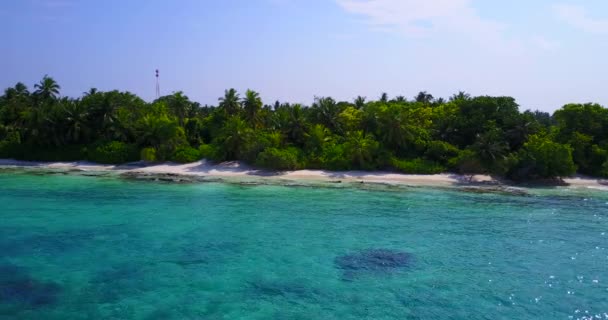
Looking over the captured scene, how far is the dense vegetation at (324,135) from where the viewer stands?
53500 millimetres

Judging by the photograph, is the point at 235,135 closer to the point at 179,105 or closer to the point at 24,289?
the point at 179,105

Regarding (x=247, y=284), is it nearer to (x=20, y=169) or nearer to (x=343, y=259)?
(x=343, y=259)

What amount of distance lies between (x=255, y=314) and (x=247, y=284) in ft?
10.6

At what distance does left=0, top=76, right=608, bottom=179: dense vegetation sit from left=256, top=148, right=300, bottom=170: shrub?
0.12 meters

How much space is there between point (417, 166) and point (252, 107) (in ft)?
75.7

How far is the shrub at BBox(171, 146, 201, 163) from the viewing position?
196 ft

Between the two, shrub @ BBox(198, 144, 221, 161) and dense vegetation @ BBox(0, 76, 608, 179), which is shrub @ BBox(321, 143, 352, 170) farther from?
shrub @ BBox(198, 144, 221, 161)

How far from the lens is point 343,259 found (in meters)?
25.0

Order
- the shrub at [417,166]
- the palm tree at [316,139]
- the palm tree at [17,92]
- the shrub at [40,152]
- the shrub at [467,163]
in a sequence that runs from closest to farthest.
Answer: the shrub at [467,163]
the shrub at [417,166]
the palm tree at [316,139]
the shrub at [40,152]
the palm tree at [17,92]

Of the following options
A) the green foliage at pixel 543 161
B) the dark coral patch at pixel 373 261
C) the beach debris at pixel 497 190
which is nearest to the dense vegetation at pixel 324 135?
the green foliage at pixel 543 161

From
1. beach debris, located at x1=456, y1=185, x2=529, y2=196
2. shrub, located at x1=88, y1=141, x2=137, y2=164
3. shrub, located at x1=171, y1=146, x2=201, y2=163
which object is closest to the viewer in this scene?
beach debris, located at x1=456, y1=185, x2=529, y2=196

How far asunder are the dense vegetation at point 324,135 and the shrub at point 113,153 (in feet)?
0.42

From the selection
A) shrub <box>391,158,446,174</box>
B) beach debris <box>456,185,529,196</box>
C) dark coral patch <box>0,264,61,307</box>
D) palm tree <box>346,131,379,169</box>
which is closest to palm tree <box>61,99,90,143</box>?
palm tree <box>346,131,379,169</box>

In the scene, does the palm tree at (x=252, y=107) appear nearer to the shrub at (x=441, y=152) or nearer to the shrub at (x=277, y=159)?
the shrub at (x=277, y=159)
